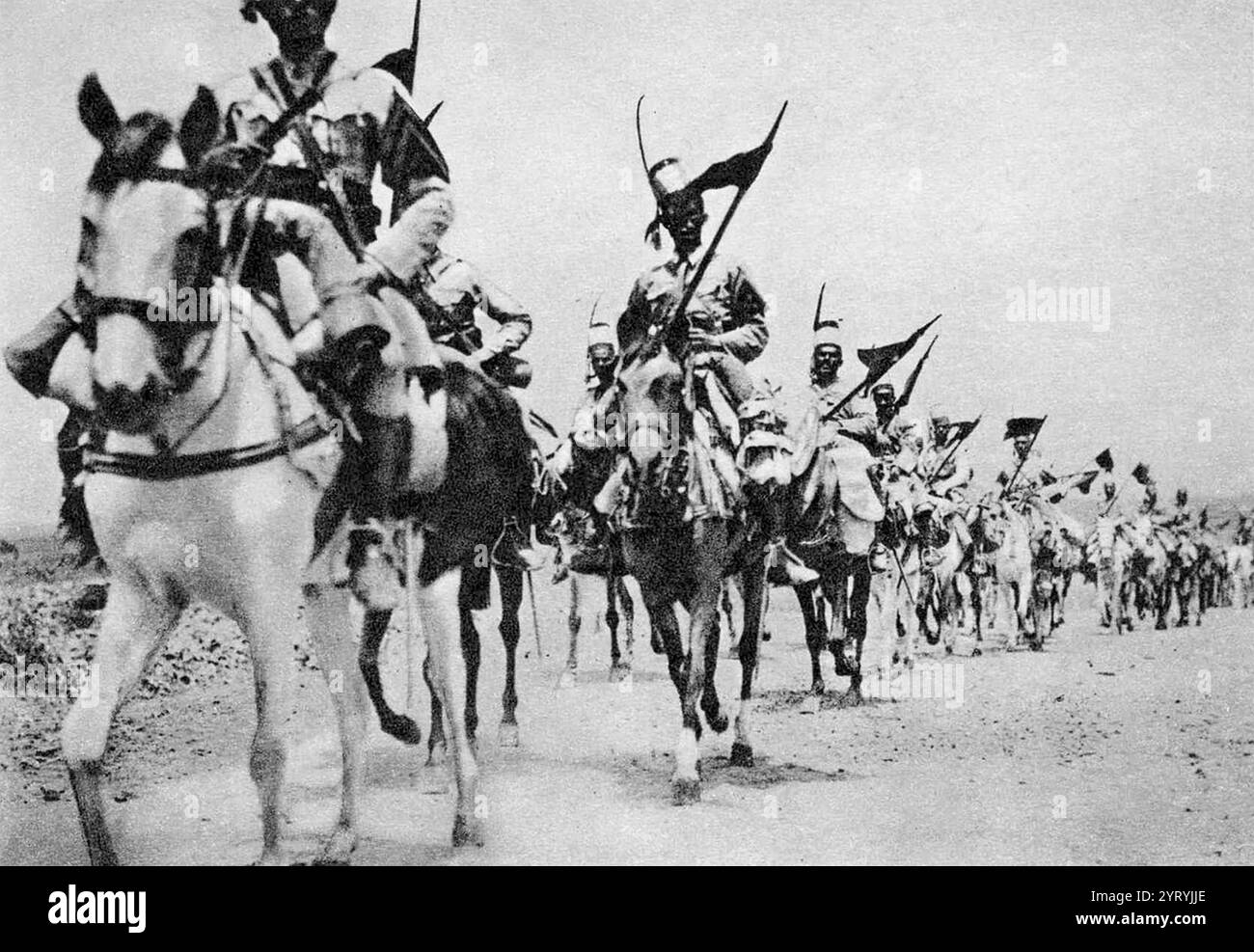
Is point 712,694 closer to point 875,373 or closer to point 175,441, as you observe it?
point 875,373

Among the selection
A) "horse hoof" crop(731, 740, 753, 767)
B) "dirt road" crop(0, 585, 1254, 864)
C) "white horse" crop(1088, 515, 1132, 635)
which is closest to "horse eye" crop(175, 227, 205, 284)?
"dirt road" crop(0, 585, 1254, 864)

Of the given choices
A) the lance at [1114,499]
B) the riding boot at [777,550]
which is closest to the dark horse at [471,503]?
the riding boot at [777,550]

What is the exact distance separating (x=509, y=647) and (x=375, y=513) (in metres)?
1.44

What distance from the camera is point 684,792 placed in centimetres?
606

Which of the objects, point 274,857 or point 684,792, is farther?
point 684,792

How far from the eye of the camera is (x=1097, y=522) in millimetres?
10914

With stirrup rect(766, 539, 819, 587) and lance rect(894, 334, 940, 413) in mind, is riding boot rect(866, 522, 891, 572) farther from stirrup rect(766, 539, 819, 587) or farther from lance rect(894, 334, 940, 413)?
stirrup rect(766, 539, 819, 587)

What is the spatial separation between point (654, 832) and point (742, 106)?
345 cm

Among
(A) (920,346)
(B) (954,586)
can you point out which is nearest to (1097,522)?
(B) (954,586)

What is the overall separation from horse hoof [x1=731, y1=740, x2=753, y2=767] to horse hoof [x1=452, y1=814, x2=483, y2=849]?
4.21ft

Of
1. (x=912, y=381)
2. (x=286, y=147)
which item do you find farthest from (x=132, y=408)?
(x=912, y=381)

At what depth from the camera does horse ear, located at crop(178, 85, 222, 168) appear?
16.8 ft

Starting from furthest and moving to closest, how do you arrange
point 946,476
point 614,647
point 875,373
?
point 946,476, point 614,647, point 875,373
